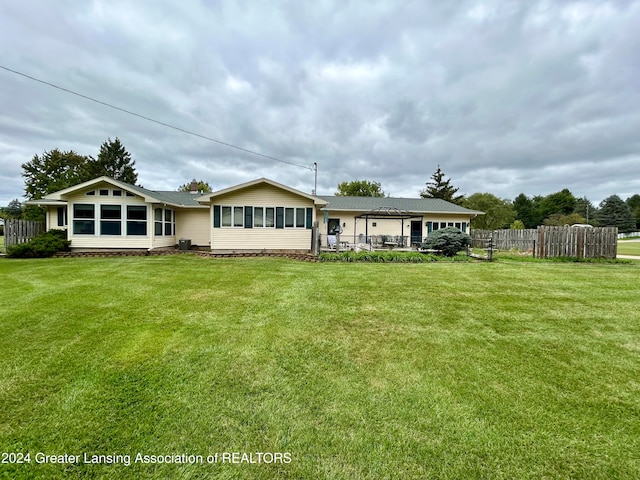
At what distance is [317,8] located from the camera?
421 inches

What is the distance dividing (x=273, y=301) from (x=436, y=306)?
10.6 feet

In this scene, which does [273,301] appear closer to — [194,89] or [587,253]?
[587,253]

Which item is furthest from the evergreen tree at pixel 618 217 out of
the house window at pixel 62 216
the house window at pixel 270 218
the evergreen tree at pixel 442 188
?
the house window at pixel 62 216

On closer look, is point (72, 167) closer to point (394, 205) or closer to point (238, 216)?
point (238, 216)

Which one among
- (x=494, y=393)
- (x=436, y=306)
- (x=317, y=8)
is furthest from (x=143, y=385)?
(x=317, y=8)

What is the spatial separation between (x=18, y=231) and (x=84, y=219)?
3.64 metres

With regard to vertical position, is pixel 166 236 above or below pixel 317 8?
below

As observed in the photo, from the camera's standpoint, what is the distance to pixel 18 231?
542 inches

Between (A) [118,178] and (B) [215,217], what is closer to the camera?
(B) [215,217]

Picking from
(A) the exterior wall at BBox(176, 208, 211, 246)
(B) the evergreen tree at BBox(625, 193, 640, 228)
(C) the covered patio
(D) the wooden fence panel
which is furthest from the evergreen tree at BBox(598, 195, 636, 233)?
(A) the exterior wall at BBox(176, 208, 211, 246)

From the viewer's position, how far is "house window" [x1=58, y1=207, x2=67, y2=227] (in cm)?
1480

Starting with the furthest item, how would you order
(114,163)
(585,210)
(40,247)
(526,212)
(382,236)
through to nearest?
(526,212), (585,210), (114,163), (382,236), (40,247)

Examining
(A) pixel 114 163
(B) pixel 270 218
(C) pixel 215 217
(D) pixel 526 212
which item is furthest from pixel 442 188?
(A) pixel 114 163

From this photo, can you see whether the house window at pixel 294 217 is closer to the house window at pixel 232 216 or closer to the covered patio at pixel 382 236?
the covered patio at pixel 382 236
